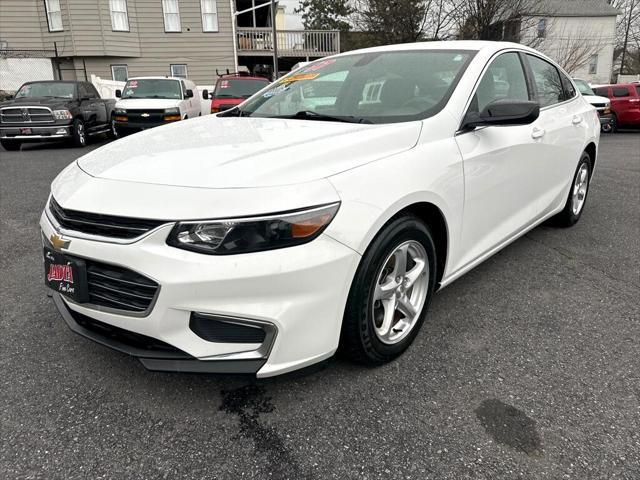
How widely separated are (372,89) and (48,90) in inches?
481

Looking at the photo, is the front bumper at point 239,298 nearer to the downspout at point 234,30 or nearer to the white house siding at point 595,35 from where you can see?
the downspout at point 234,30

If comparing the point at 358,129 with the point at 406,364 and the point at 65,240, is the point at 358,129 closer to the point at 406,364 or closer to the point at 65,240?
the point at 406,364

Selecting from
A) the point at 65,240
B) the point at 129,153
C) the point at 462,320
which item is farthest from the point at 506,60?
the point at 65,240

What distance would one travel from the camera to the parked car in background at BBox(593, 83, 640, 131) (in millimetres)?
16156

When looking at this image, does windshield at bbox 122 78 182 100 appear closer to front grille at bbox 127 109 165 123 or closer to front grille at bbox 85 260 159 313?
front grille at bbox 127 109 165 123

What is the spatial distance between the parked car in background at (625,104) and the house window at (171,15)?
17.5 metres

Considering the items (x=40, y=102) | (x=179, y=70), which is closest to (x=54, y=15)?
(x=179, y=70)

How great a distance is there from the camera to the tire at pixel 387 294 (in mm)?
2225

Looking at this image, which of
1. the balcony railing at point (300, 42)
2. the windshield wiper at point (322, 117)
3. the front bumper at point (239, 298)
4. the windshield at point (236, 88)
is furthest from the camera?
the balcony railing at point (300, 42)

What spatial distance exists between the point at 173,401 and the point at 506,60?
2.97 meters

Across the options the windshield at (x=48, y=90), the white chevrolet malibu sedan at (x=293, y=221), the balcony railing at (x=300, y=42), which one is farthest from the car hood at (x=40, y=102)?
the balcony railing at (x=300, y=42)

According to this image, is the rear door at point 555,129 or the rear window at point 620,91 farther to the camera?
the rear window at point 620,91

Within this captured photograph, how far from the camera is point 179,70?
75.0ft

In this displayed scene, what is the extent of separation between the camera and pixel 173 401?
2.32 m
